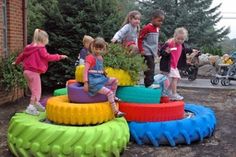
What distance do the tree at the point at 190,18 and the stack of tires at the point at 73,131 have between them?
23.3m

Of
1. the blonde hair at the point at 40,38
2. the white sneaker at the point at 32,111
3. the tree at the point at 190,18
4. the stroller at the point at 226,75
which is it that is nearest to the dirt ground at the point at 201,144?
the white sneaker at the point at 32,111

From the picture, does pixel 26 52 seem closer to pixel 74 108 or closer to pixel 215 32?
pixel 74 108

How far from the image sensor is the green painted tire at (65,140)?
445 centimetres

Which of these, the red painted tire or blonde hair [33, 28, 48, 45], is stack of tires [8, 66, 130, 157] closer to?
the red painted tire

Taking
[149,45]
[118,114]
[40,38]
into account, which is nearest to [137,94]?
[118,114]

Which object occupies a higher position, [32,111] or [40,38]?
[40,38]

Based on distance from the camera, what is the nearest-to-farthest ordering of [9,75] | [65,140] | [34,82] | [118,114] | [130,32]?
1. [65,140]
2. [118,114]
3. [34,82]
4. [130,32]
5. [9,75]

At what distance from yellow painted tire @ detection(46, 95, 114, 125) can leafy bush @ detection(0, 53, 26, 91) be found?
300 cm

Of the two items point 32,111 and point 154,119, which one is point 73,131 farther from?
point 154,119

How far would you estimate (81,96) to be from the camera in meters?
5.20

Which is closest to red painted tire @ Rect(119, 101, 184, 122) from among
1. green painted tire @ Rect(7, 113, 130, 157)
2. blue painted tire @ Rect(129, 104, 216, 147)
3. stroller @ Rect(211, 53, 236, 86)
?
blue painted tire @ Rect(129, 104, 216, 147)

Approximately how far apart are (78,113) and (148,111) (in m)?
1.23

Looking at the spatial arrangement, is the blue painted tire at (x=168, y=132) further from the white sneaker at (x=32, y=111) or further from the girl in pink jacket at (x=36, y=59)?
the girl in pink jacket at (x=36, y=59)

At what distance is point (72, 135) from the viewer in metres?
4.46
